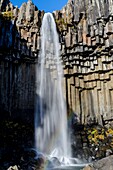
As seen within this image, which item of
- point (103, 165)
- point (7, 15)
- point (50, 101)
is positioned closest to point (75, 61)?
point (50, 101)

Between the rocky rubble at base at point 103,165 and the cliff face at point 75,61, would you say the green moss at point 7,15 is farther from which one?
the rocky rubble at base at point 103,165

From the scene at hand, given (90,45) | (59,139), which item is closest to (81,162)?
(59,139)

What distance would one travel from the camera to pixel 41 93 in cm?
1948

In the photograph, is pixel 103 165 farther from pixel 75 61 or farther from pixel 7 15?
pixel 7 15

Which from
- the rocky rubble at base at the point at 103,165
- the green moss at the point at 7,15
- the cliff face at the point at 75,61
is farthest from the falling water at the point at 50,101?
the rocky rubble at base at the point at 103,165

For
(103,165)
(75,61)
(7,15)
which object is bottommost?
(103,165)

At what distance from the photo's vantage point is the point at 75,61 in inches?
778

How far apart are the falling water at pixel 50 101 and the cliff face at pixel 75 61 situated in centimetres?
53

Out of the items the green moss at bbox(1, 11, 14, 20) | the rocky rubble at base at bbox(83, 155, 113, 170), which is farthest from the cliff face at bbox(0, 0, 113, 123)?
the rocky rubble at base at bbox(83, 155, 113, 170)

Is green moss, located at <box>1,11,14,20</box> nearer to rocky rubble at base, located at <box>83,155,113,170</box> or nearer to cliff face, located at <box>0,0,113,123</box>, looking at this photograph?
cliff face, located at <box>0,0,113,123</box>

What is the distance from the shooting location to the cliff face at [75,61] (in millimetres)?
19047

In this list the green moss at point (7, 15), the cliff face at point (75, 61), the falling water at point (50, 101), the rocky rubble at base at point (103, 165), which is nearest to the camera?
the rocky rubble at base at point (103, 165)

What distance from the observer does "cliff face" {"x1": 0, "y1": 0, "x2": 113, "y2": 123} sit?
750 inches

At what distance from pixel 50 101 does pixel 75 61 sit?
12.4 ft
